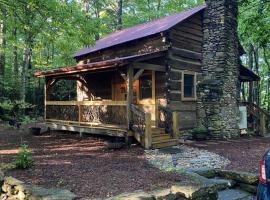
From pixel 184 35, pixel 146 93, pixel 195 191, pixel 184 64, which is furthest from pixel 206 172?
pixel 184 35

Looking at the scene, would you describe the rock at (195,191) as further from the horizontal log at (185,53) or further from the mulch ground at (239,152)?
the horizontal log at (185,53)

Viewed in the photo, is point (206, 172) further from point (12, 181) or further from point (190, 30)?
point (190, 30)

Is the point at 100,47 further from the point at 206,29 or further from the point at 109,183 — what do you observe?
the point at 109,183

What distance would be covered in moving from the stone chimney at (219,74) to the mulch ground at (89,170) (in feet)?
16.9

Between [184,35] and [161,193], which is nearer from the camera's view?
[161,193]

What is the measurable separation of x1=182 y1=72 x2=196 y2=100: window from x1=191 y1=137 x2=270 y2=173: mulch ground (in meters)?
2.41

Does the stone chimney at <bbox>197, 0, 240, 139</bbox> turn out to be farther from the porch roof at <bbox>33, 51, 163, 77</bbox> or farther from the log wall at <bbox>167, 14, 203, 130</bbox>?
the porch roof at <bbox>33, 51, 163, 77</bbox>

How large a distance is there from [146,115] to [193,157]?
212 centimetres

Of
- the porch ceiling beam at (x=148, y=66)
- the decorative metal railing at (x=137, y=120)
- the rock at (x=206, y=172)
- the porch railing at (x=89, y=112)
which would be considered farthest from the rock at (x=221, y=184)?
the porch ceiling beam at (x=148, y=66)

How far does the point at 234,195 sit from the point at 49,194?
12.0ft

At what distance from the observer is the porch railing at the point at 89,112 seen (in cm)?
1173

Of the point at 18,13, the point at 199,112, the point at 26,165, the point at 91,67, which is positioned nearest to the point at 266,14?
the point at 199,112

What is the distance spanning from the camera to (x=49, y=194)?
17.5 feet

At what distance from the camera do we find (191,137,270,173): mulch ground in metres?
8.55
